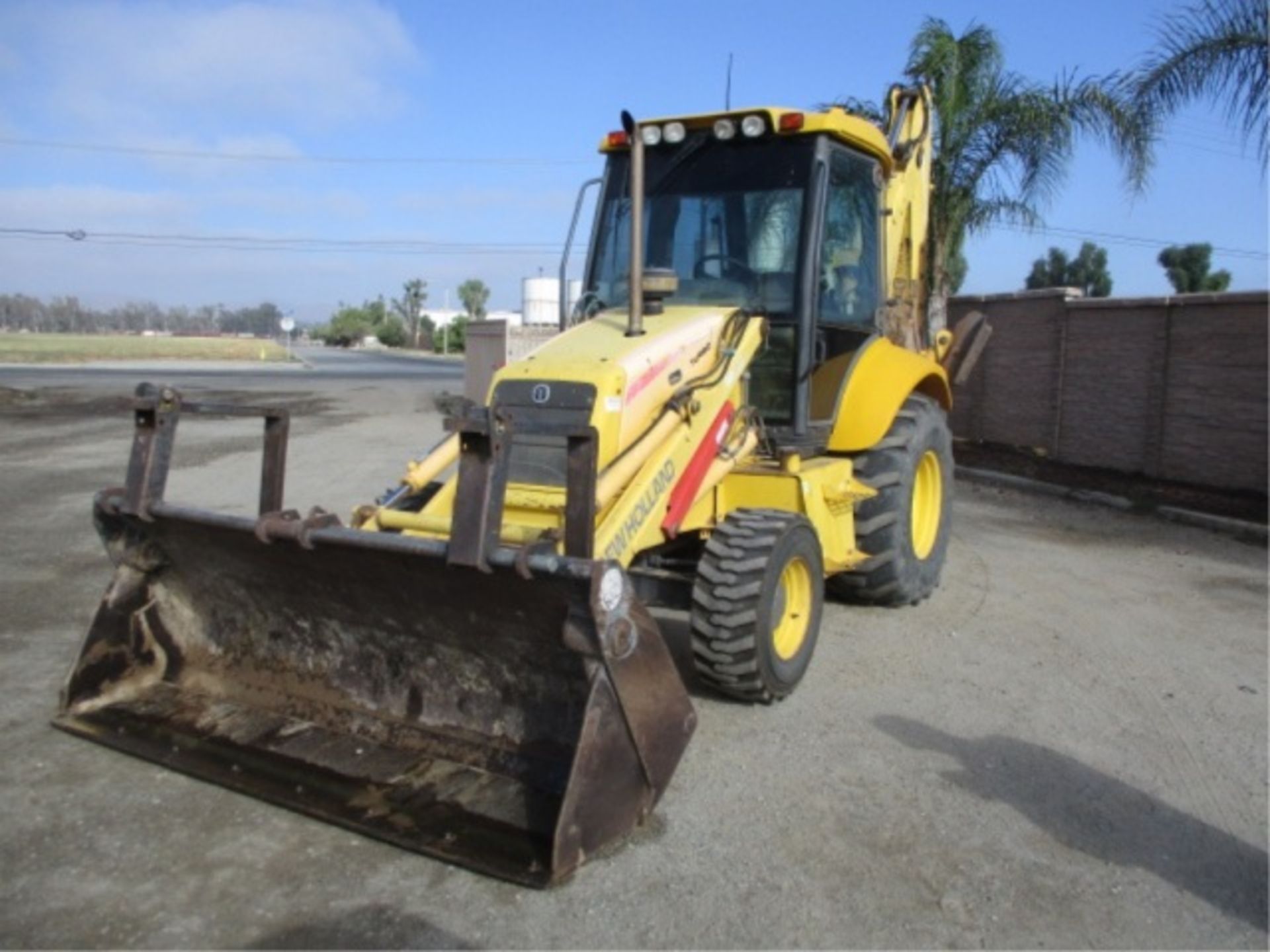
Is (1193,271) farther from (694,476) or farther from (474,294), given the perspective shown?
(474,294)

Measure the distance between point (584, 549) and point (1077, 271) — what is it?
126ft

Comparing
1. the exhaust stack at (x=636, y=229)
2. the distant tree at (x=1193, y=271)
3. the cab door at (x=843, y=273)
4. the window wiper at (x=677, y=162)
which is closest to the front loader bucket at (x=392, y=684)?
the exhaust stack at (x=636, y=229)

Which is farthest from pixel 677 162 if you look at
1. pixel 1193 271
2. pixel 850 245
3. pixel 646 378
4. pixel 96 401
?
pixel 1193 271

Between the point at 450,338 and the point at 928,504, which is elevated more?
the point at 450,338

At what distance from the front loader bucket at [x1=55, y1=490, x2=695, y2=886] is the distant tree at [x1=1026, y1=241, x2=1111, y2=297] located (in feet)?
120

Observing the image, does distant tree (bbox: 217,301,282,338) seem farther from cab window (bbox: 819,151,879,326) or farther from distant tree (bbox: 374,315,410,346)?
cab window (bbox: 819,151,879,326)

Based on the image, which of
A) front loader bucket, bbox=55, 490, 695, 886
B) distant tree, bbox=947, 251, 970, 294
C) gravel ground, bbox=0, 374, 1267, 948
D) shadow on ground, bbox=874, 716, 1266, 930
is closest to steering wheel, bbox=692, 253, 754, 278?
gravel ground, bbox=0, 374, 1267, 948

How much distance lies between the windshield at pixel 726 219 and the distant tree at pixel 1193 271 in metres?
30.1

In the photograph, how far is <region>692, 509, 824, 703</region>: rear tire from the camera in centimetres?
474

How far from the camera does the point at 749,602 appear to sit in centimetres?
473

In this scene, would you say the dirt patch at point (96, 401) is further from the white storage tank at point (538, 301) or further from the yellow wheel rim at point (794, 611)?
the yellow wheel rim at point (794, 611)

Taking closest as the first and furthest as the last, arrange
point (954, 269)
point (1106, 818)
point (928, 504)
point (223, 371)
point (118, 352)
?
point (1106, 818) < point (928, 504) < point (954, 269) < point (223, 371) < point (118, 352)

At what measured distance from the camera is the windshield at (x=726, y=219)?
5930 mm

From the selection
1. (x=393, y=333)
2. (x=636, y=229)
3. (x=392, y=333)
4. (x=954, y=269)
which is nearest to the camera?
(x=636, y=229)
